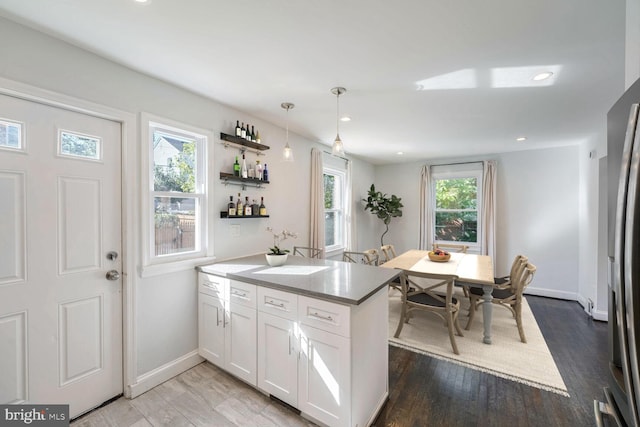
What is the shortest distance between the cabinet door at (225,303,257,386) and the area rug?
1.60 m

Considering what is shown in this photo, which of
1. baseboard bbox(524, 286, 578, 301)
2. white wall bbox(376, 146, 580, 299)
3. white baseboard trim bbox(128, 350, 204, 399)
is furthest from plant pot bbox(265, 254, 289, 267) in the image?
baseboard bbox(524, 286, 578, 301)

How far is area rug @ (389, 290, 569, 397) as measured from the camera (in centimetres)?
231

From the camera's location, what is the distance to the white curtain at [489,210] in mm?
4750

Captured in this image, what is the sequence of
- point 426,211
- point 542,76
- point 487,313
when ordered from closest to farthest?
1. point 542,76
2. point 487,313
3. point 426,211

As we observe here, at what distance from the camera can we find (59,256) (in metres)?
1.75

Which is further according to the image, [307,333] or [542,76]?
[542,76]

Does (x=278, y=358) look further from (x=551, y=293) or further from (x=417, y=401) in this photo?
(x=551, y=293)

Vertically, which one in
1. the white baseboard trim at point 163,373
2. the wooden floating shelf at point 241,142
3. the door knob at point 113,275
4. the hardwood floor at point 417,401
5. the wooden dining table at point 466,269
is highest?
the wooden floating shelf at point 241,142

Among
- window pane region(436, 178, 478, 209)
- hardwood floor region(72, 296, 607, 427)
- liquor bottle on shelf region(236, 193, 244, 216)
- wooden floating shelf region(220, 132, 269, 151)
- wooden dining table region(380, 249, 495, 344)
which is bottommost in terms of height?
hardwood floor region(72, 296, 607, 427)

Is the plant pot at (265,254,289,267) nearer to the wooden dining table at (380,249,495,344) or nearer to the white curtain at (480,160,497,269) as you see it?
the wooden dining table at (380,249,495,344)

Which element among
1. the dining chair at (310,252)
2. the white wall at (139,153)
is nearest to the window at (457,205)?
the dining chair at (310,252)

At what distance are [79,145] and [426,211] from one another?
17.7ft

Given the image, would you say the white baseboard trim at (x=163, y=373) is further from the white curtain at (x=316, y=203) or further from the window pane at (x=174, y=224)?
the white curtain at (x=316, y=203)

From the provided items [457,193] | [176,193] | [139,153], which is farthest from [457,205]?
[139,153]
